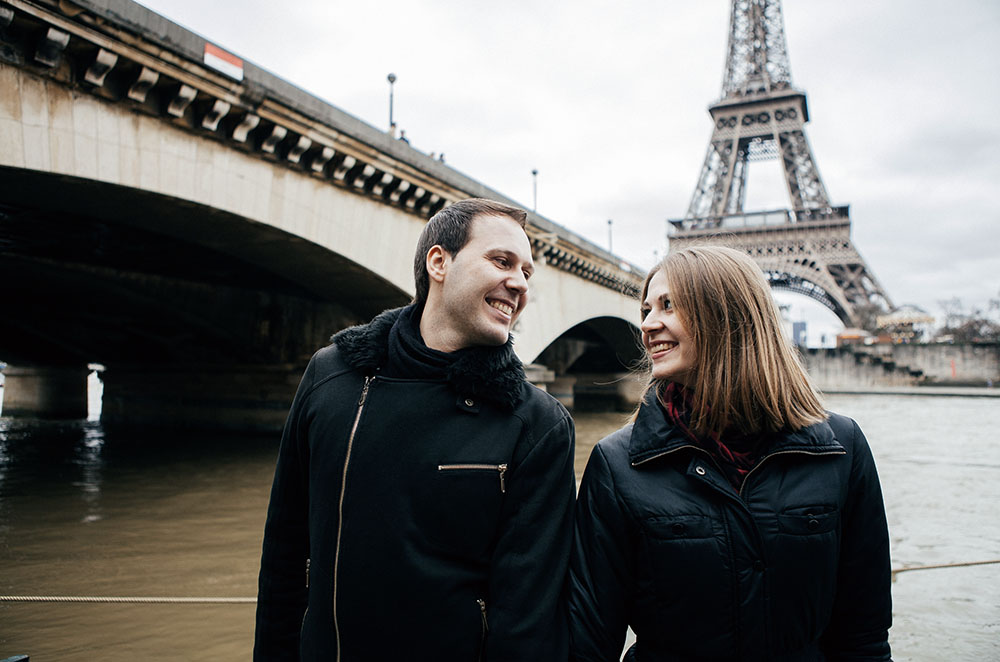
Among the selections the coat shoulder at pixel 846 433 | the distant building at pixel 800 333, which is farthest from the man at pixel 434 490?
the distant building at pixel 800 333

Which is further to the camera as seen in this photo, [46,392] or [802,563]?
[46,392]

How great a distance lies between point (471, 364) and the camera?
6.09 feet

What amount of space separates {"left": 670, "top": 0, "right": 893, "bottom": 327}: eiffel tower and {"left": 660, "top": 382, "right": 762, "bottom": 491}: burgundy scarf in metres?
42.8

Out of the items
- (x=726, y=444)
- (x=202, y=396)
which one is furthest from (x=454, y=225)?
(x=202, y=396)

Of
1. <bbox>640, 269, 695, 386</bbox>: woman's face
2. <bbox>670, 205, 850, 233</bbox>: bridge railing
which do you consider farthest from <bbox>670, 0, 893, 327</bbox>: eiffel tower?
<bbox>640, 269, 695, 386</bbox>: woman's face

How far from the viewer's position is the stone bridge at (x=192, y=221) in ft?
22.1

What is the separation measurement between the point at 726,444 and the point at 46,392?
28187mm

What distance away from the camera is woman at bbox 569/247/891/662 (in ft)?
5.64

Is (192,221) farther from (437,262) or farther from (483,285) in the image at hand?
(483,285)

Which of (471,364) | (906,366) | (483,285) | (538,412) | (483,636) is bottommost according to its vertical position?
(906,366)

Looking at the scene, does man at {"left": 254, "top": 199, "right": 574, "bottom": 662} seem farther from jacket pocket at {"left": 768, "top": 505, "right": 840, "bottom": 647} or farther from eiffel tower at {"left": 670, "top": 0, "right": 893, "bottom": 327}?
eiffel tower at {"left": 670, "top": 0, "right": 893, "bottom": 327}

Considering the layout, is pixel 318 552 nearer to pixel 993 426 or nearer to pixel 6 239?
pixel 6 239

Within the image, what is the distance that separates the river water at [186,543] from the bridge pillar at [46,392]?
9.03 meters

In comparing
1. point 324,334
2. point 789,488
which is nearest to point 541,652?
point 789,488
